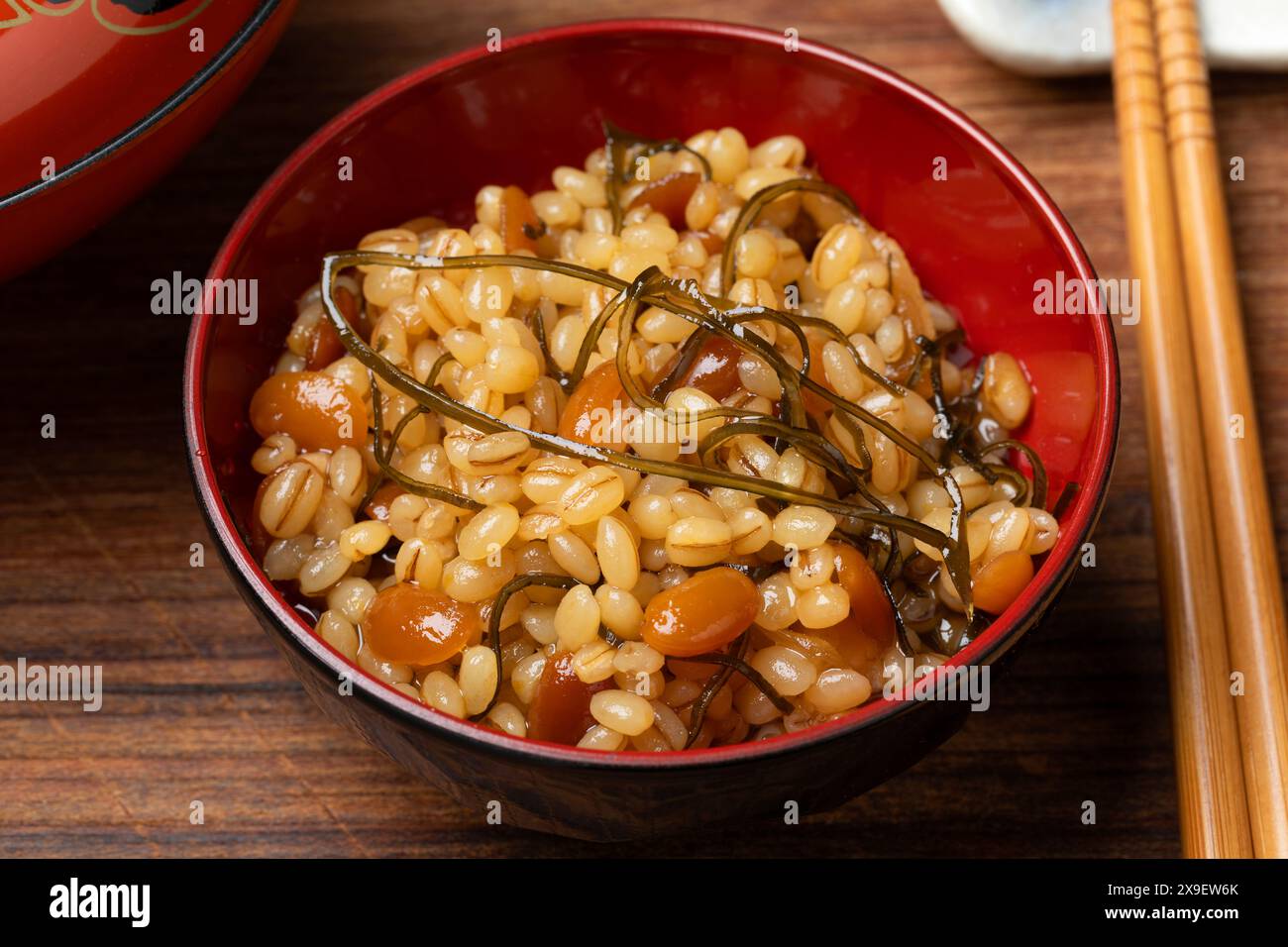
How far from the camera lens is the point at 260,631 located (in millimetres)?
1198

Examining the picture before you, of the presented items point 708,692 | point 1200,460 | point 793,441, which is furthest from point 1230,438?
point 708,692

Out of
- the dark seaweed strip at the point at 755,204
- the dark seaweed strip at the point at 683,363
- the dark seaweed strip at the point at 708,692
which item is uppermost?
the dark seaweed strip at the point at 755,204

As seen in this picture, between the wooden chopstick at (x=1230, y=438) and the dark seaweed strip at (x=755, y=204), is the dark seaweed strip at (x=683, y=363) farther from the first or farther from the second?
the wooden chopstick at (x=1230, y=438)

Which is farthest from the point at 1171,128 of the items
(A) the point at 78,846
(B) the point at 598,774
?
(A) the point at 78,846

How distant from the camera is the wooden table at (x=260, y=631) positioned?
1.12 meters

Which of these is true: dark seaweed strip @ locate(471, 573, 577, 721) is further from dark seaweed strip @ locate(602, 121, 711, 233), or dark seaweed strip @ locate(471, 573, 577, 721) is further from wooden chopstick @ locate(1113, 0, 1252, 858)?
wooden chopstick @ locate(1113, 0, 1252, 858)

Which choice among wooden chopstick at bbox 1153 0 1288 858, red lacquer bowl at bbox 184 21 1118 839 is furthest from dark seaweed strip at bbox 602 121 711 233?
wooden chopstick at bbox 1153 0 1288 858

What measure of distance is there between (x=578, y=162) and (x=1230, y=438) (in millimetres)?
732

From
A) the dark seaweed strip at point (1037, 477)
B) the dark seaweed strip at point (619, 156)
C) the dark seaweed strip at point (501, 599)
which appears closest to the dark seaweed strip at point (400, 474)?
the dark seaweed strip at point (501, 599)

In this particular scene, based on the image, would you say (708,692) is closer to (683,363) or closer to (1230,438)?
(683,363)

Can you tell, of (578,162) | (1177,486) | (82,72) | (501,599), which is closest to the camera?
(501,599)

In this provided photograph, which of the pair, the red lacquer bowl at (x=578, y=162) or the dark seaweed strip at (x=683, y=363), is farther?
the dark seaweed strip at (x=683, y=363)

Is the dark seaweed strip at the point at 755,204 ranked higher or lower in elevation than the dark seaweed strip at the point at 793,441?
higher
